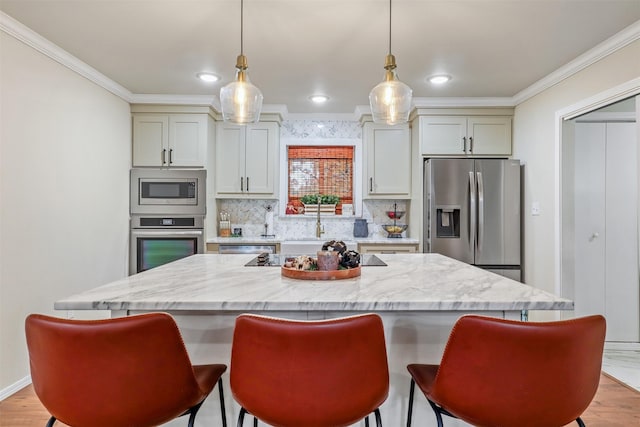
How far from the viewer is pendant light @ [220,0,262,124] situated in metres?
1.92

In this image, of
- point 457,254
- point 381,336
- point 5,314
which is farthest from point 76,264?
point 457,254

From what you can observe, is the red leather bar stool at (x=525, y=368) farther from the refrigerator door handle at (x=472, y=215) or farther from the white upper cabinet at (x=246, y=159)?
the white upper cabinet at (x=246, y=159)

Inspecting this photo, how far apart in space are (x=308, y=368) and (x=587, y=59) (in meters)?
3.10

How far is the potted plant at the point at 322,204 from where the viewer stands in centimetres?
450

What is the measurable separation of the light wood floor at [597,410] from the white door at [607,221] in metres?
1.01

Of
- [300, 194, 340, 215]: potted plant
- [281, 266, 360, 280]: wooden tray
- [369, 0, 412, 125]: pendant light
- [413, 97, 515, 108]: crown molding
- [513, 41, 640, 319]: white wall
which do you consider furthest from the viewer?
[300, 194, 340, 215]: potted plant

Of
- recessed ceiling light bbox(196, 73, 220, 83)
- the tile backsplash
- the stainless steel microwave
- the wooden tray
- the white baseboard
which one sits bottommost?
the white baseboard

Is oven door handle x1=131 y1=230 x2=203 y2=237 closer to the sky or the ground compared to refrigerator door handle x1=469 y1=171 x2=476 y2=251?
closer to the ground

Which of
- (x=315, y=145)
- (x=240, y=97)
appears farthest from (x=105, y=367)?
(x=315, y=145)

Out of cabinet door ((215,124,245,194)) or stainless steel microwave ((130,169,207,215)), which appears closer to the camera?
stainless steel microwave ((130,169,207,215))

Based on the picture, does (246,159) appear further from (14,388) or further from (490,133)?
(14,388)

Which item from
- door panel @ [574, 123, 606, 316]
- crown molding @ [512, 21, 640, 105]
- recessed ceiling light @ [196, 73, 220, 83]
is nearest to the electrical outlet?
door panel @ [574, 123, 606, 316]

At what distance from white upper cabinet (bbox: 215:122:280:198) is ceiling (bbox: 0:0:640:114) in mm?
754

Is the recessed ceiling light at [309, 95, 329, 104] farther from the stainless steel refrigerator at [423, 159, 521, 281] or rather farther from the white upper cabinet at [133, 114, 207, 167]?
the stainless steel refrigerator at [423, 159, 521, 281]
